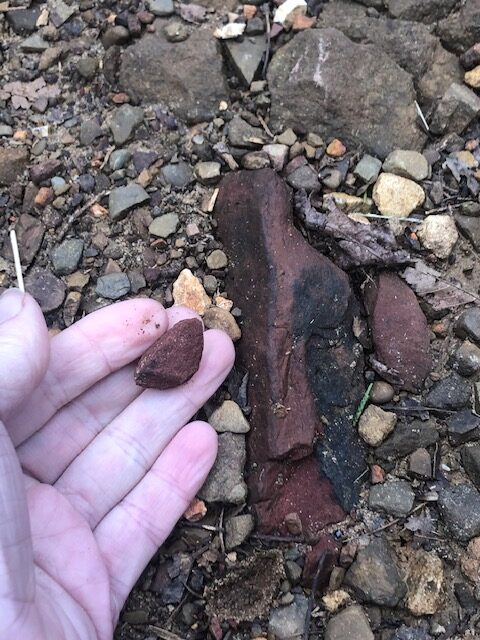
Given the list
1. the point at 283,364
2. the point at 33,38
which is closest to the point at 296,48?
the point at 33,38

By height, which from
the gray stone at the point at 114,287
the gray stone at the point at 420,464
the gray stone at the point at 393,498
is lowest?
the gray stone at the point at 393,498

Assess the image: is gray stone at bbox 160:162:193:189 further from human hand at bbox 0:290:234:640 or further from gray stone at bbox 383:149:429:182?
gray stone at bbox 383:149:429:182

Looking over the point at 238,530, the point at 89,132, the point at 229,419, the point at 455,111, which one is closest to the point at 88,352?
the point at 229,419

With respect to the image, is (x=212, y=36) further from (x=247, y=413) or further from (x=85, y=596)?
(x=85, y=596)

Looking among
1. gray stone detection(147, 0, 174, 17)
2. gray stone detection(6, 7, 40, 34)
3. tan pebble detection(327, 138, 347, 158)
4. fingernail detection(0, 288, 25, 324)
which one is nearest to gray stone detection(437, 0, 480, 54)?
tan pebble detection(327, 138, 347, 158)

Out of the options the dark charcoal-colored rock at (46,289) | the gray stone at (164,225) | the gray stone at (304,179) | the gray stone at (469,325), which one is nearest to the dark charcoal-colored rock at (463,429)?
the gray stone at (469,325)

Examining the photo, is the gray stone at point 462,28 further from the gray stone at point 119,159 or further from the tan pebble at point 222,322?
the tan pebble at point 222,322

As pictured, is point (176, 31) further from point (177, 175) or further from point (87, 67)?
point (177, 175)
